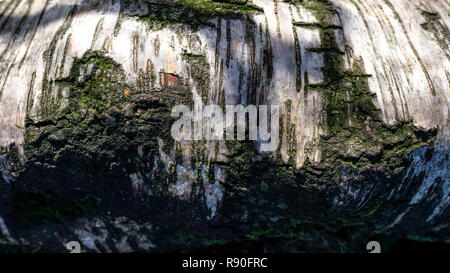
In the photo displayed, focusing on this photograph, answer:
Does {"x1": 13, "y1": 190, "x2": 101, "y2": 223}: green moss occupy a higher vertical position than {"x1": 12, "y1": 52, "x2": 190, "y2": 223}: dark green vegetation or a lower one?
lower

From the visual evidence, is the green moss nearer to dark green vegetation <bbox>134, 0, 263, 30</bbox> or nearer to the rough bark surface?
the rough bark surface

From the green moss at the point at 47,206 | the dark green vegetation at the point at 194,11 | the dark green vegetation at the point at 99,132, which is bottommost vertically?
the green moss at the point at 47,206

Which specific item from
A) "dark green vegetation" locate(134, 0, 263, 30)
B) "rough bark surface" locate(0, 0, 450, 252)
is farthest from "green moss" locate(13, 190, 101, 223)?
"dark green vegetation" locate(134, 0, 263, 30)

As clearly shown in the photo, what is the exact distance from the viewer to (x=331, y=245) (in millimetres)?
2670

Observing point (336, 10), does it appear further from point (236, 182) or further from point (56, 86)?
point (56, 86)

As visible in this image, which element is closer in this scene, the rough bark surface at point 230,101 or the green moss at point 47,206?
the rough bark surface at point 230,101

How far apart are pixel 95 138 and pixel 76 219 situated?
2.33 feet

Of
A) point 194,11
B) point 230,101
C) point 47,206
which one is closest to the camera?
point 230,101

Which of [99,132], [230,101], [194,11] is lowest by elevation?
[99,132]

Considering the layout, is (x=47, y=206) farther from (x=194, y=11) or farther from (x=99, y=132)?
(x=194, y=11)

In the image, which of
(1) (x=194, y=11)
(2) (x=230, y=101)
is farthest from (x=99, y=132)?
(1) (x=194, y=11)

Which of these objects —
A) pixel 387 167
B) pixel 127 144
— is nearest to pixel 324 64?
pixel 387 167

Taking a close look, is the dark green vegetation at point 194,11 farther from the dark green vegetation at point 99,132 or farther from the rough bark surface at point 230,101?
the dark green vegetation at point 99,132

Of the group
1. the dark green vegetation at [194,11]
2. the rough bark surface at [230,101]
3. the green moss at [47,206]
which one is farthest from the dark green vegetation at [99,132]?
the dark green vegetation at [194,11]
